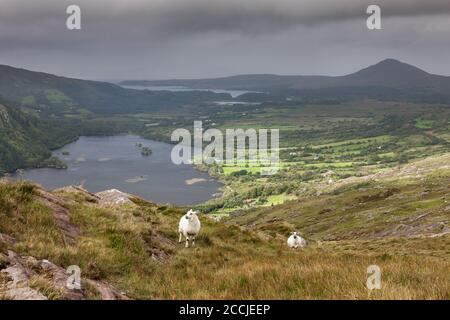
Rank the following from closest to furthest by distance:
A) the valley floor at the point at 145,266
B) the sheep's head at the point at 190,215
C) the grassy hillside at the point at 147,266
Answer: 1. the valley floor at the point at 145,266
2. the grassy hillside at the point at 147,266
3. the sheep's head at the point at 190,215

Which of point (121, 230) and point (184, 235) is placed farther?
point (184, 235)

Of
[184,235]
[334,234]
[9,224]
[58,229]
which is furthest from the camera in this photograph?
[334,234]

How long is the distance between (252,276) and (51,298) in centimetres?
479

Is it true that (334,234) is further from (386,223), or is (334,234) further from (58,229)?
(58,229)

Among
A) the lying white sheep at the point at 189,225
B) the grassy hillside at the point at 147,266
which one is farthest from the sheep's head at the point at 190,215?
the grassy hillside at the point at 147,266

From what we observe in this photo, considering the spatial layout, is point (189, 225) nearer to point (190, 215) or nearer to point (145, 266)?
point (190, 215)

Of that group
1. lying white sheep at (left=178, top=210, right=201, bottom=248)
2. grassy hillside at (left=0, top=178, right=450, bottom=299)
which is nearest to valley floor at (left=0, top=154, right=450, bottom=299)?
grassy hillside at (left=0, top=178, right=450, bottom=299)

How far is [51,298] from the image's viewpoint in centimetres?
804

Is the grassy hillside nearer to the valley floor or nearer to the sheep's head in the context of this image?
the valley floor

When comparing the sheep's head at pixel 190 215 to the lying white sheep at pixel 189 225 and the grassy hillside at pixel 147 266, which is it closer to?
the lying white sheep at pixel 189 225

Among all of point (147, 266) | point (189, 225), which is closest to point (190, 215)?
point (189, 225)
